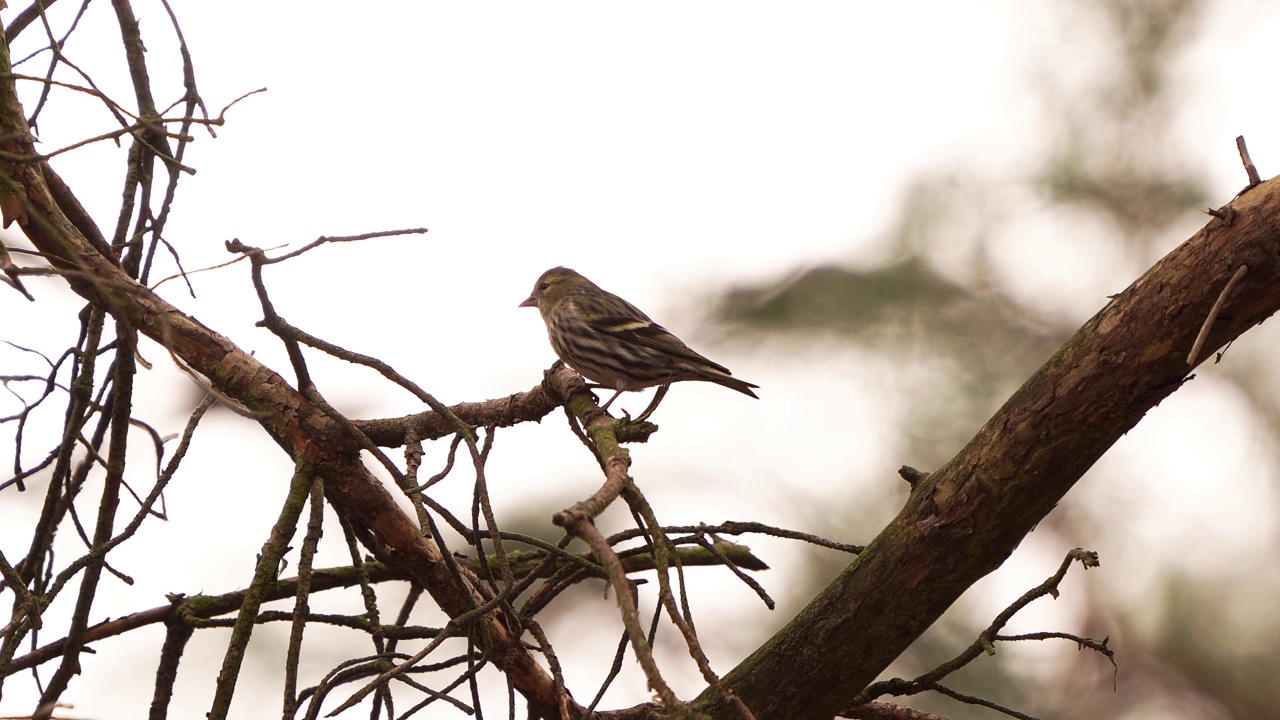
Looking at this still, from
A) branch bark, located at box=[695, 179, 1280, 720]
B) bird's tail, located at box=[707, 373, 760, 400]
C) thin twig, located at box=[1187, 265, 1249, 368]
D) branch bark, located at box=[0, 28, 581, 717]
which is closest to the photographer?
thin twig, located at box=[1187, 265, 1249, 368]

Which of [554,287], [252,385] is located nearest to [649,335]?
[554,287]

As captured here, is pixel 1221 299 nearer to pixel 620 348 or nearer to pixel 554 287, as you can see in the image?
pixel 620 348

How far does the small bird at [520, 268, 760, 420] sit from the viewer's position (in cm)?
421

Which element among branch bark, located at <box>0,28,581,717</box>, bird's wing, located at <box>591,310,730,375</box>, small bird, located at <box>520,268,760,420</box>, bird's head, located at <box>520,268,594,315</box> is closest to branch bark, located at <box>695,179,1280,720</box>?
branch bark, located at <box>0,28,581,717</box>

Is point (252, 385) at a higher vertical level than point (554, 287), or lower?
lower

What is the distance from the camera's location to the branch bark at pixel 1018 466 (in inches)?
72.9

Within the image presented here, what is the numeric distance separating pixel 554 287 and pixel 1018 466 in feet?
12.2

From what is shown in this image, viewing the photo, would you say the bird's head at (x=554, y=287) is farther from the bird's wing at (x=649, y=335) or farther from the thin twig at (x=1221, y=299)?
the thin twig at (x=1221, y=299)

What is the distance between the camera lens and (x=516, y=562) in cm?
292

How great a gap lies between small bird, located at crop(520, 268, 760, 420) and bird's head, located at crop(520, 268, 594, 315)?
22 cm

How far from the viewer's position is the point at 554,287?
548 cm

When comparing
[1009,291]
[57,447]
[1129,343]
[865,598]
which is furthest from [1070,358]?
[1009,291]

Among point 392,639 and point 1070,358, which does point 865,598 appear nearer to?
point 1070,358

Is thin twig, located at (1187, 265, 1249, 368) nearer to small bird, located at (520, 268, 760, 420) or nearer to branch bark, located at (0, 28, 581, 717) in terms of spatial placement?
branch bark, located at (0, 28, 581, 717)
